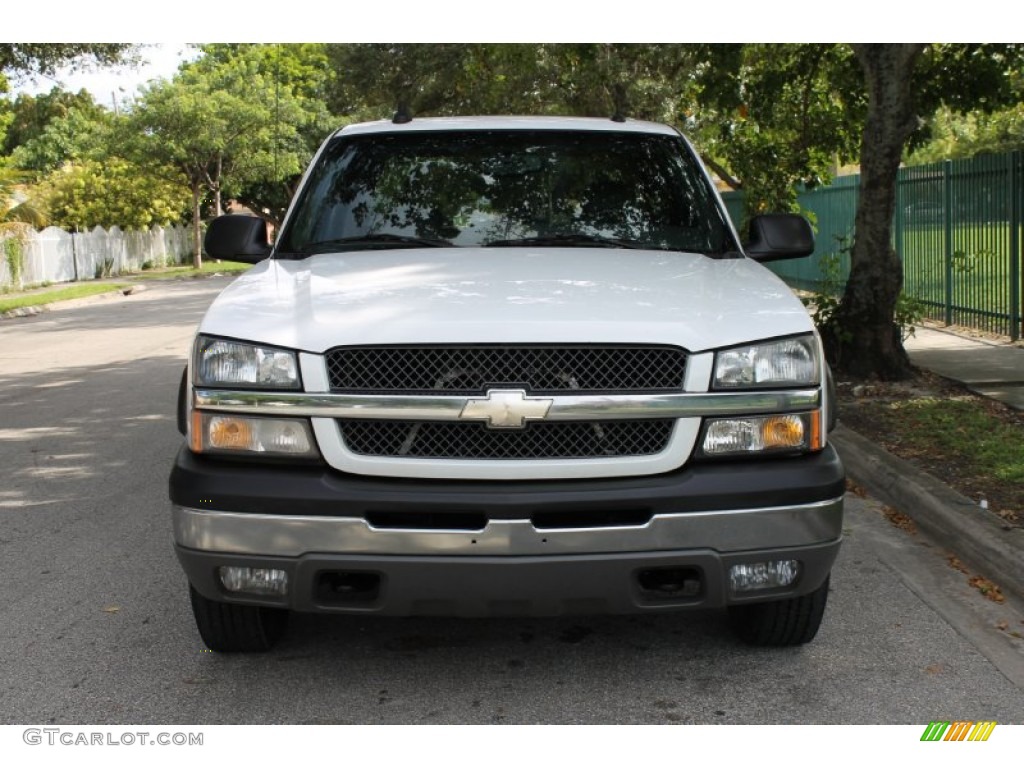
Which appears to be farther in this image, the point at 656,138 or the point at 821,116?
the point at 821,116

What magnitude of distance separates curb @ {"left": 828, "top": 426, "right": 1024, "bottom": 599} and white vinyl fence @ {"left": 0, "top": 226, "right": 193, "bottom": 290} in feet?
92.4

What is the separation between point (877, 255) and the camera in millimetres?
10016

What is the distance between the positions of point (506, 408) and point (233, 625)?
131cm

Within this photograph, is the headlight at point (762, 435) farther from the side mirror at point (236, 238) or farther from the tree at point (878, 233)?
the tree at point (878, 233)

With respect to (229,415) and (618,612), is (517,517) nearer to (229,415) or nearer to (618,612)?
(618,612)

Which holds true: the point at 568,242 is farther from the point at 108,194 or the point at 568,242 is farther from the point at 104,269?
the point at 108,194

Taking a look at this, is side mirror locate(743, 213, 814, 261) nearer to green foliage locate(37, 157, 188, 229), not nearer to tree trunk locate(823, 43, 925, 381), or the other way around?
tree trunk locate(823, 43, 925, 381)

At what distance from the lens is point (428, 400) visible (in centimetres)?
368

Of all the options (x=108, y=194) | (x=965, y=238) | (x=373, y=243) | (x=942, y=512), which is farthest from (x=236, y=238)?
(x=108, y=194)

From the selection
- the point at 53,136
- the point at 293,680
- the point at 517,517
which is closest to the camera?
the point at 517,517

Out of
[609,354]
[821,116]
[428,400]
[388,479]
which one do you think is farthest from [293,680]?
[821,116]

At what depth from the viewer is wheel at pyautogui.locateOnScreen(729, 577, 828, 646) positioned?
423 cm

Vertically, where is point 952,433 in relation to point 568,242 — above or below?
below
